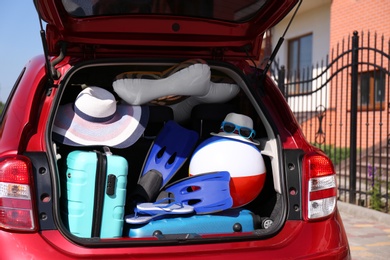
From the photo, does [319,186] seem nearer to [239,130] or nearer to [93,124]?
[239,130]

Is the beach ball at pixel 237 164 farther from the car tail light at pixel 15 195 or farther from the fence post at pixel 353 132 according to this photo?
the fence post at pixel 353 132

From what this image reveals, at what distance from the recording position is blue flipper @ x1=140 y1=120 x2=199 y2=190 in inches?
113

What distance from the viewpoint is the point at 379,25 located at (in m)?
11.0

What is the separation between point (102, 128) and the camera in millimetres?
2715

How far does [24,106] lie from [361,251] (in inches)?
139

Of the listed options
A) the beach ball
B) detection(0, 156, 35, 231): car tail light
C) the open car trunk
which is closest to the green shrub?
the open car trunk

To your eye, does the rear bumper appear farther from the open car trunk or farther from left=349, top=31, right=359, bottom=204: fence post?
left=349, top=31, right=359, bottom=204: fence post

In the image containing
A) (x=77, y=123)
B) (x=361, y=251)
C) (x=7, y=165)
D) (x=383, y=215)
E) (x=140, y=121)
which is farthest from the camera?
(x=383, y=215)

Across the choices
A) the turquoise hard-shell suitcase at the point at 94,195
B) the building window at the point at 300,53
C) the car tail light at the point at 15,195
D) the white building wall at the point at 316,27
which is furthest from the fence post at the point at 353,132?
the building window at the point at 300,53

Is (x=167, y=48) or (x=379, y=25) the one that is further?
(x=379, y=25)

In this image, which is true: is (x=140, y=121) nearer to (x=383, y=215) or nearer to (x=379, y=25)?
(x=383, y=215)

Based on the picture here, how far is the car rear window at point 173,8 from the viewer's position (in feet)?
8.80

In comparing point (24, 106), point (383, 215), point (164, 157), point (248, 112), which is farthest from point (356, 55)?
point (24, 106)

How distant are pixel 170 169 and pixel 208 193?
37 centimetres
